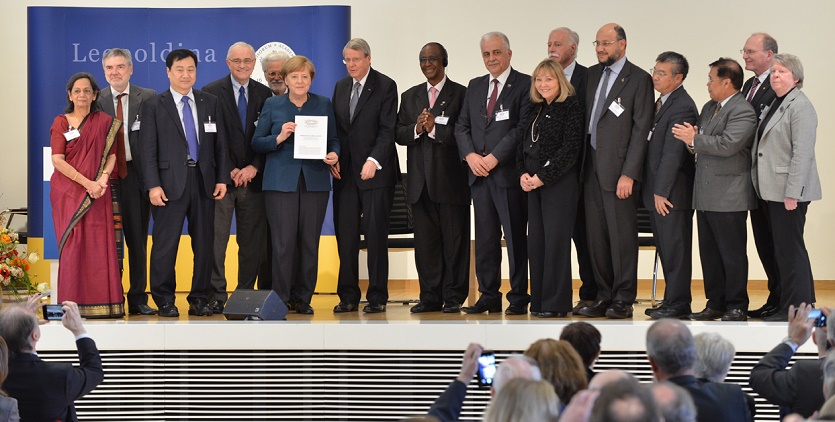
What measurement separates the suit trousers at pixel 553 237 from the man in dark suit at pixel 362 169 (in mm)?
923

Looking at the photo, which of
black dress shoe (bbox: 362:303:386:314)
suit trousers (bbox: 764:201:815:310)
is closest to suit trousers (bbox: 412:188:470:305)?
black dress shoe (bbox: 362:303:386:314)

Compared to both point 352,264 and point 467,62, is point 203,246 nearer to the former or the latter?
point 352,264

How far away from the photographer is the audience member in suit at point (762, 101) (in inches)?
222

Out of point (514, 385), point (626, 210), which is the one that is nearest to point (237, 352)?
point (626, 210)

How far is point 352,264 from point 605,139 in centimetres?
171

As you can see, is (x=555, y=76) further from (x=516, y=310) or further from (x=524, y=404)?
(x=524, y=404)

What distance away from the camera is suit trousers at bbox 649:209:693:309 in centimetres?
568

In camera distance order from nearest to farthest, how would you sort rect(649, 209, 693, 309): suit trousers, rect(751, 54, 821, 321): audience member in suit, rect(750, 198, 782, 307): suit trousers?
rect(751, 54, 821, 321): audience member in suit, rect(649, 209, 693, 309): suit trousers, rect(750, 198, 782, 307): suit trousers

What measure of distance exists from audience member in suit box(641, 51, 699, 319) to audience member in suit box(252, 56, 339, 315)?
1.84 metres

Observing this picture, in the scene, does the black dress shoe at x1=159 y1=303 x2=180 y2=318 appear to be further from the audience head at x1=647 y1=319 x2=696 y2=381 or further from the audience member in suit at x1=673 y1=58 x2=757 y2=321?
the audience head at x1=647 y1=319 x2=696 y2=381

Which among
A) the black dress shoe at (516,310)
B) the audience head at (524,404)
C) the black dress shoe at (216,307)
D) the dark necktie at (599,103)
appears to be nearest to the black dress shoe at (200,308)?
the black dress shoe at (216,307)

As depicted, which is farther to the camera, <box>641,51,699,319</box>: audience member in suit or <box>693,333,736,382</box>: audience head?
<box>641,51,699,319</box>: audience member in suit

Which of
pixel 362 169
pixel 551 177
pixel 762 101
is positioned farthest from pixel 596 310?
pixel 362 169

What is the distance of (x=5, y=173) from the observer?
29.8 feet
